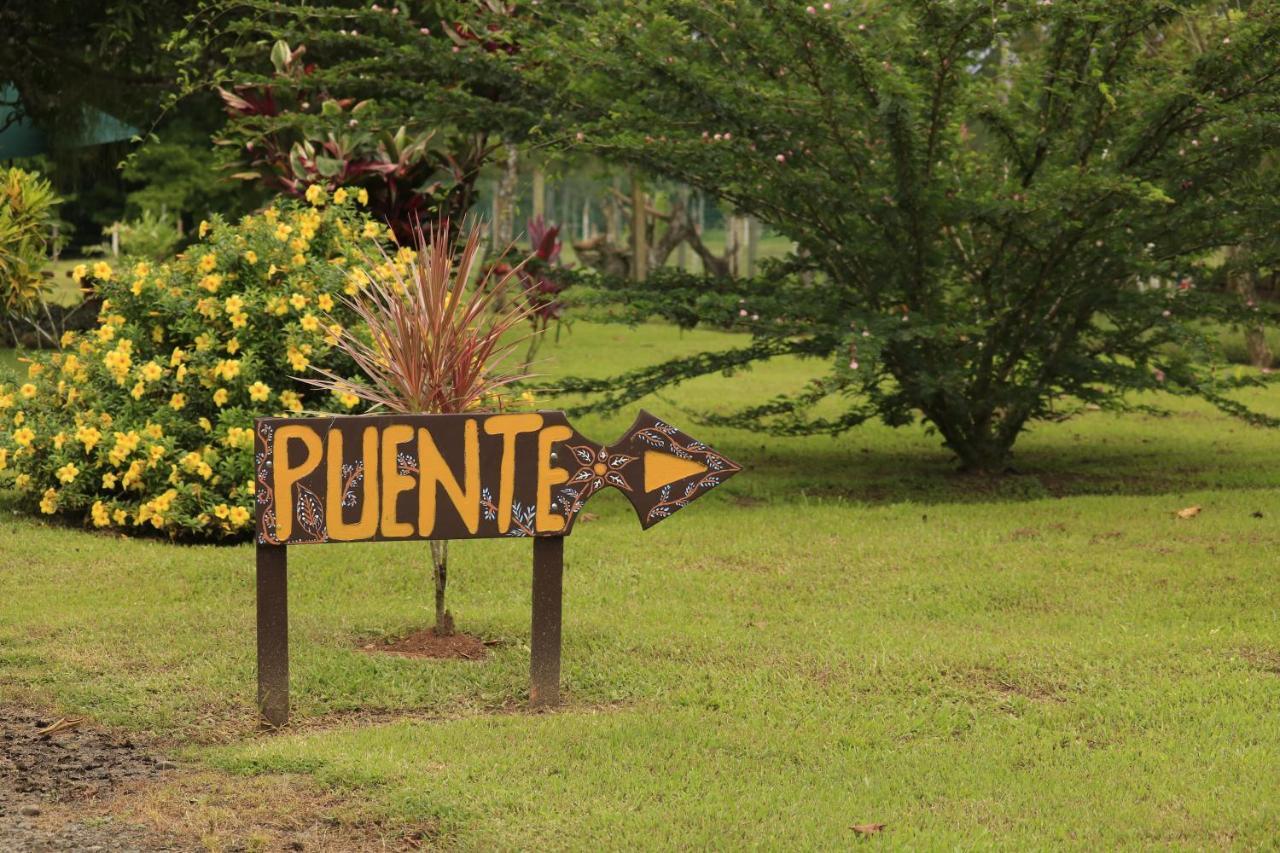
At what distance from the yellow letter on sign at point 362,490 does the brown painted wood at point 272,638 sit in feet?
0.69

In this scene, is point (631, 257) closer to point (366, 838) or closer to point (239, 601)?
point (239, 601)

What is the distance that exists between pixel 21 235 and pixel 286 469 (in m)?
6.56

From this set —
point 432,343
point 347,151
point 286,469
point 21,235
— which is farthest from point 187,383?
point 286,469

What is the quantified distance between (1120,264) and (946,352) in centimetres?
108

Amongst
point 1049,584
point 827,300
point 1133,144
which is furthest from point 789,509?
point 1133,144

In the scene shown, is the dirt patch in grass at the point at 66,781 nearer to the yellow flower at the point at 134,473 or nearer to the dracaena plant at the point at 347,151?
the yellow flower at the point at 134,473

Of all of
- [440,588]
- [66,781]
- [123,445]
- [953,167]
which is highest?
[953,167]

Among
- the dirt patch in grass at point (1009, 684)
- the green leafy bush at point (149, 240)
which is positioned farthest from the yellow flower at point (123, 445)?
the green leafy bush at point (149, 240)

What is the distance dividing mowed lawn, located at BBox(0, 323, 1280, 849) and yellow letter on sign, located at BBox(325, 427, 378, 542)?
619 mm

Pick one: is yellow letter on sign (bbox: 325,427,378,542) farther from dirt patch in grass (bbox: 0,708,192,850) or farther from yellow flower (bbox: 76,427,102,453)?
yellow flower (bbox: 76,427,102,453)

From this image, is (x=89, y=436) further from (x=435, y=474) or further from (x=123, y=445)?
(x=435, y=474)

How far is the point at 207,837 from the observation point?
400 centimetres

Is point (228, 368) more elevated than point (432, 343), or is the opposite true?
point (432, 343)

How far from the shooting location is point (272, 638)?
495cm
